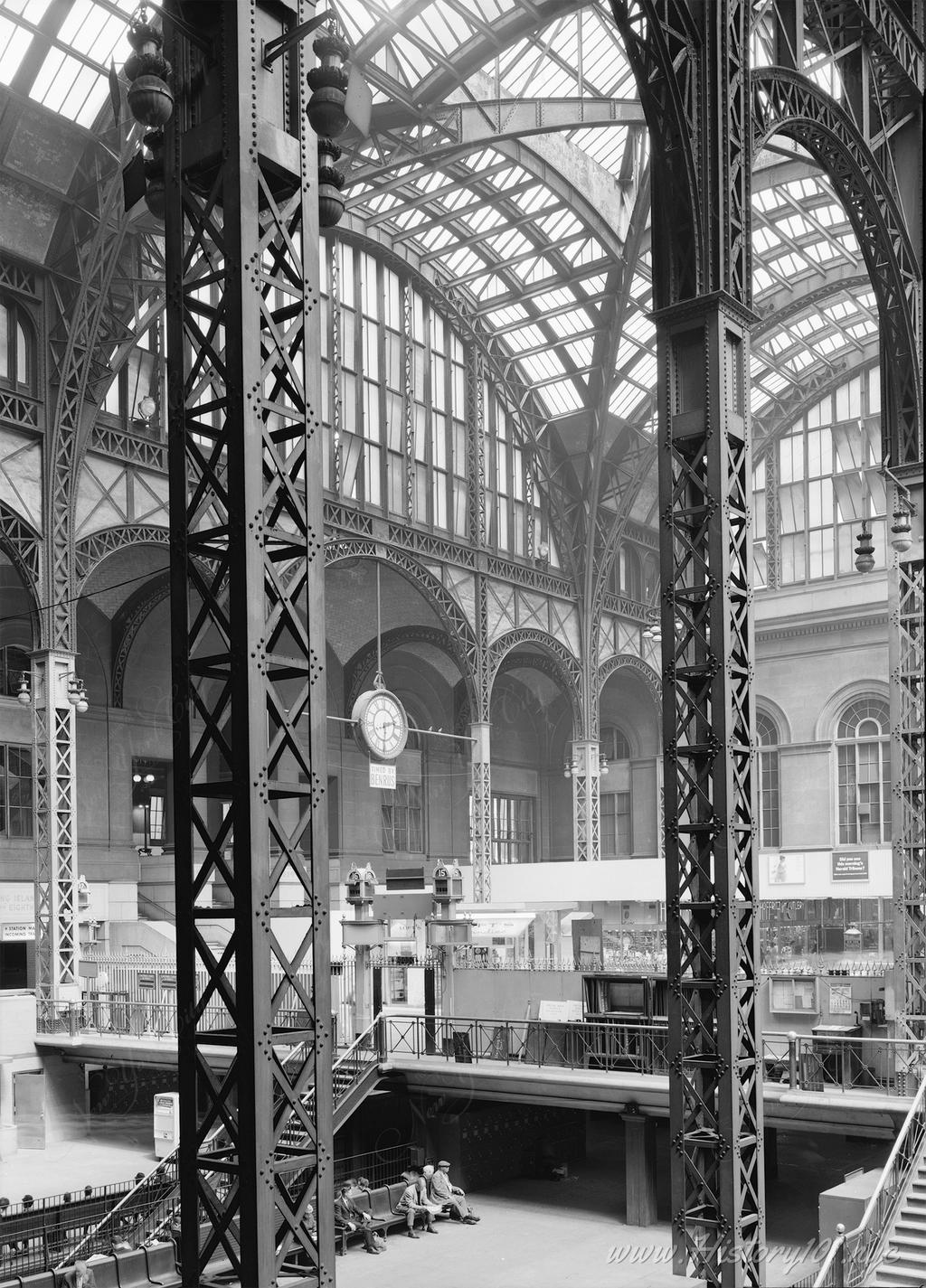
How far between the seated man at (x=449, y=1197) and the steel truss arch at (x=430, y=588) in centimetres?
1933

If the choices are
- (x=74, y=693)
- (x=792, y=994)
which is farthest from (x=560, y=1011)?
(x=74, y=693)

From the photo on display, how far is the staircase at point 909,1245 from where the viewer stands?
15.5 metres

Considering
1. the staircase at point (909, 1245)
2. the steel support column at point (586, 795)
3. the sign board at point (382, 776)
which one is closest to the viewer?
the staircase at point (909, 1245)

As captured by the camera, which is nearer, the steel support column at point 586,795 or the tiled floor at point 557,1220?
the tiled floor at point 557,1220

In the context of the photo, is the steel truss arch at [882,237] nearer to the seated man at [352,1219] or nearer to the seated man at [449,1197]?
the seated man at [449,1197]

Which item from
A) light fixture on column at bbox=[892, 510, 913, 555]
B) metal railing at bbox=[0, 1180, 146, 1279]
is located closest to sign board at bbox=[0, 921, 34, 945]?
metal railing at bbox=[0, 1180, 146, 1279]

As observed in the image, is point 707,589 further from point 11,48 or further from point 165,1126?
point 11,48

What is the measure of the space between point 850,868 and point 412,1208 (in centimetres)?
1372

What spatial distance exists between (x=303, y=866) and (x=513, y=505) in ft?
128

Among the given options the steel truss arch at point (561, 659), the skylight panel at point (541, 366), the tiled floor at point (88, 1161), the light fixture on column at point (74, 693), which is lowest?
the tiled floor at point (88, 1161)

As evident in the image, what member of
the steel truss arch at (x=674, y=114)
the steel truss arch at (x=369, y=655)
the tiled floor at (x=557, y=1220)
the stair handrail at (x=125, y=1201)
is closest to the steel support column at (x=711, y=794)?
the steel truss arch at (x=674, y=114)

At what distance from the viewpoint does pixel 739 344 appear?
1457 centimetres

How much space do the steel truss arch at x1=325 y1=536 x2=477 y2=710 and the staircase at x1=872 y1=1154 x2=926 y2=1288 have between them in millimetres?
24236

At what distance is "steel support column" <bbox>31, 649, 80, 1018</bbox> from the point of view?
28906 millimetres
